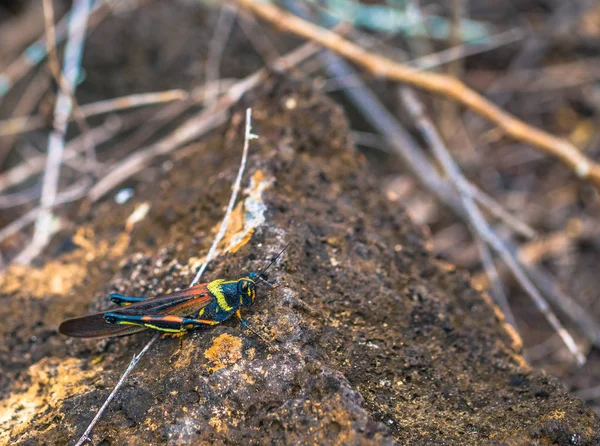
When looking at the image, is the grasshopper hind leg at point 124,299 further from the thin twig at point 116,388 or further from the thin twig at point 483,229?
the thin twig at point 483,229

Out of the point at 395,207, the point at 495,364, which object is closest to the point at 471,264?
the point at 395,207

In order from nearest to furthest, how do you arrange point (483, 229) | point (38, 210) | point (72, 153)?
point (483, 229)
point (38, 210)
point (72, 153)

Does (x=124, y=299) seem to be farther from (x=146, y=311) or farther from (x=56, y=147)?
(x=56, y=147)

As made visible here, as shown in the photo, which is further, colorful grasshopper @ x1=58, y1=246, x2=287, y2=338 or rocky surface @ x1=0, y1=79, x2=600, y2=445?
colorful grasshopper @ x1=58, y1=246, x2=287, y2=338

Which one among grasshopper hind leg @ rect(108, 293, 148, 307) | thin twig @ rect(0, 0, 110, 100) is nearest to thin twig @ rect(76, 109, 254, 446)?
grasshopper hind leg @ rect(108, 293, 148, 307)

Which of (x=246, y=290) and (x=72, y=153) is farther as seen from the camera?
(x=72, y=153)

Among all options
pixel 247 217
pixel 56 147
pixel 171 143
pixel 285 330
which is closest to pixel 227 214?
pixel 247 217

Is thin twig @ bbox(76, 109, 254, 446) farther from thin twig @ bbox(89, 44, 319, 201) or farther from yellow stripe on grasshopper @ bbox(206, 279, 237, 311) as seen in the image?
thin twig @ bbox(89, 44, 319, 201)
